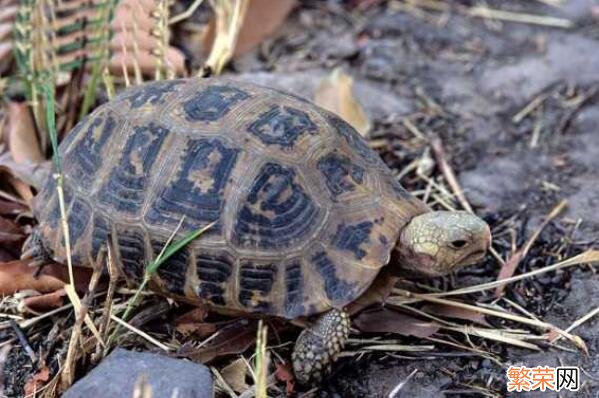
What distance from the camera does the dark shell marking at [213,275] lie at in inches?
102

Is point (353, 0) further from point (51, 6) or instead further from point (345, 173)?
point (345, 173)

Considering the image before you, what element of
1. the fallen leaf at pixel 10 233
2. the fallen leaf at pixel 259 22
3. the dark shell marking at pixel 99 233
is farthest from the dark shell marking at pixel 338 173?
the fallen leaf at pixel 259 22

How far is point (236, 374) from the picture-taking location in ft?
8.71

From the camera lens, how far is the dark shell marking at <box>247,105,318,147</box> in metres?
2.67

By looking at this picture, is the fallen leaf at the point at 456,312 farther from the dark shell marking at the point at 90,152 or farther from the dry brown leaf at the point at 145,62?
Result: the dry brown leaf at the point at 145,62

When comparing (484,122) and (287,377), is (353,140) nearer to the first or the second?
(287,377)

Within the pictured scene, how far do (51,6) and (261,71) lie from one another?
1.23 meters

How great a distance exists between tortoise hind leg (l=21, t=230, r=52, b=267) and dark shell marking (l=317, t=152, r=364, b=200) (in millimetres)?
1049

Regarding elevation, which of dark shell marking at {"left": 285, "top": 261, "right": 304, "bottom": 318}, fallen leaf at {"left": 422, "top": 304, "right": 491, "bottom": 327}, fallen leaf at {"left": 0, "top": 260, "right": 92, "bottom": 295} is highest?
dark shell marking at {"left": 285, "top": 261, "right": 304, "bottom": 318}

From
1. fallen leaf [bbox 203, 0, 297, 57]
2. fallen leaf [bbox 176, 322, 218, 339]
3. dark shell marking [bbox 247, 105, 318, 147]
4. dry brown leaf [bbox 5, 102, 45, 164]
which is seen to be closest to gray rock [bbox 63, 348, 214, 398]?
fallen leaf [bbox 176, 322, 218, 339]

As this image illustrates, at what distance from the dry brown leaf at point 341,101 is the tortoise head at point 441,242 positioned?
44.0 inches

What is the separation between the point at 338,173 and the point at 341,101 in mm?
1136

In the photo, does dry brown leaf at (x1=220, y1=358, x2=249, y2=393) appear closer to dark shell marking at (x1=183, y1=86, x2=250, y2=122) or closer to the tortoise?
the tortoise

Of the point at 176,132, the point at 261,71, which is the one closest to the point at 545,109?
the point at 261,71
